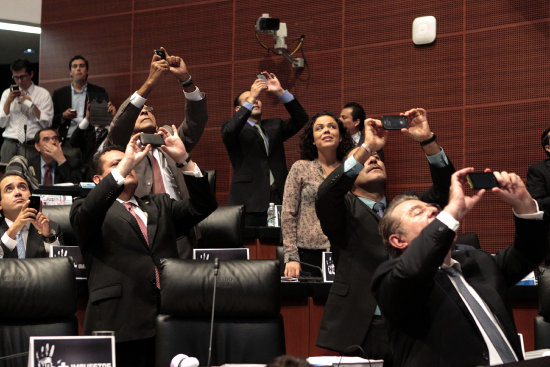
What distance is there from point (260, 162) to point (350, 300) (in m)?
2.94

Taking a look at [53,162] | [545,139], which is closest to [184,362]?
[545,139]

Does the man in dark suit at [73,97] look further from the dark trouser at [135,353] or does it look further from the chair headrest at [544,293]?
the chair headrest at [544,293]

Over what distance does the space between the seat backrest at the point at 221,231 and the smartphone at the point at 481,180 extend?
252cm

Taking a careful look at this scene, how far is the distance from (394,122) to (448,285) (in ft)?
2.49

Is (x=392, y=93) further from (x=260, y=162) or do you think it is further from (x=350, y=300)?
(x=350, y=300)

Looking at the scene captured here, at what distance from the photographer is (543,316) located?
3076 millimetres

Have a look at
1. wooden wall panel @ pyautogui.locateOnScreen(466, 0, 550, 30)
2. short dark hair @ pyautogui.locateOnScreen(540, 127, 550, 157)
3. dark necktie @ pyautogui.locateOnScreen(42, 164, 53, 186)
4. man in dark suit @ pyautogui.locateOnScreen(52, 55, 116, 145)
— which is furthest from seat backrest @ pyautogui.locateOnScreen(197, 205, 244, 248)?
man in dark suit @ pyautogui.locateOnScreen(52, 55, 116, 145)

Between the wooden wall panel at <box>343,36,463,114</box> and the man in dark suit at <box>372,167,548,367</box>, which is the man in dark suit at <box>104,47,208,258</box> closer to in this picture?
the man in dark suit at <box>372,167,548,367</box>

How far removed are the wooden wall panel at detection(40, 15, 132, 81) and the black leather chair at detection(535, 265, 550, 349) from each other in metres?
5.86

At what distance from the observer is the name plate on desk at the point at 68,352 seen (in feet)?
8.50

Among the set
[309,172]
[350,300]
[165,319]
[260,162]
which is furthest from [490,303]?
[260,162]

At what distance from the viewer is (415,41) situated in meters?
6.61

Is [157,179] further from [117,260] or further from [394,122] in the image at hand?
[394,122]

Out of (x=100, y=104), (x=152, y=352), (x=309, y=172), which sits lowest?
(x=152, y=352)
